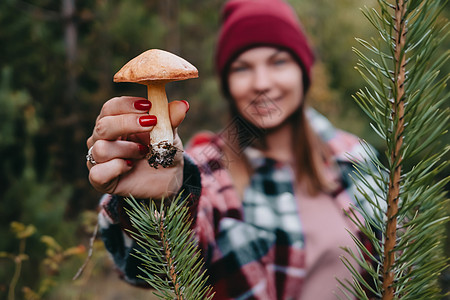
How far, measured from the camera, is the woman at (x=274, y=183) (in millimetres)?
1808

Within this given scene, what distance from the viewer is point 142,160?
0.85 metres

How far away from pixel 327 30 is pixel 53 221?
1083 cm

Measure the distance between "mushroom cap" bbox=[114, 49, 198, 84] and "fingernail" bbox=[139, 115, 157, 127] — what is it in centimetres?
8

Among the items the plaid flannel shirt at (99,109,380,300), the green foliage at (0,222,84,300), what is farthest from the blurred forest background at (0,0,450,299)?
the plaid flannel shirt at (99,109,380,300)

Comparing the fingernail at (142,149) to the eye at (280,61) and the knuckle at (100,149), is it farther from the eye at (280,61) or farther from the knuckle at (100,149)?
the eye at (280,61)

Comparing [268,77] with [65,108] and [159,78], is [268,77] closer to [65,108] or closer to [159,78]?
[159,78]

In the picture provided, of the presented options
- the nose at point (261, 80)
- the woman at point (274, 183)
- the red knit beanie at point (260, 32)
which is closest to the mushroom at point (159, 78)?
the woman at point (274, 183)

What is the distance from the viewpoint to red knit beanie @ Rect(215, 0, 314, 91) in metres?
2.20

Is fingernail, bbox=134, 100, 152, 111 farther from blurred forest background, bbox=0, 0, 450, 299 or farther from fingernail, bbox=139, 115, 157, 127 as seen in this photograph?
blurred forest background, bbox=0, 0, 450, 299

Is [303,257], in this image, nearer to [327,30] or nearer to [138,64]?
[138,64]

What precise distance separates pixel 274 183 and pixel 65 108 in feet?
10.0

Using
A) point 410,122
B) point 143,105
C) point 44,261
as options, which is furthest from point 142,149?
point 44,261

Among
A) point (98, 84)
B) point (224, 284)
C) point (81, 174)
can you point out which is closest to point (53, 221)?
point (224, 284)

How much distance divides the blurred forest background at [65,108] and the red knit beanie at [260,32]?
85cm
